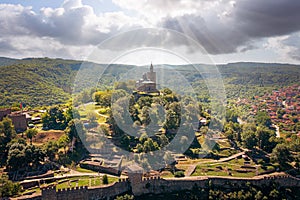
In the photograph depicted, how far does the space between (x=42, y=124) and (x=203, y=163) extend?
20560mm

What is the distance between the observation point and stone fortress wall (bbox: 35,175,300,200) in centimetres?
1842

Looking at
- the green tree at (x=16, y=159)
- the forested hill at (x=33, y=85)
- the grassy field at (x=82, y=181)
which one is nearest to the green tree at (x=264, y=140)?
the grassy field at (x=82, y=181)

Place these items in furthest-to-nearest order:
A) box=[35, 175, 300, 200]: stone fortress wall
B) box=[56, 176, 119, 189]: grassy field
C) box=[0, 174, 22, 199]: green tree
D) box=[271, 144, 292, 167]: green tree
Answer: box=[271, 144, 292, 167]: green tree, box=[56, 176, 119, 189]: grassy field, box=[35, 175, 300, 200]: stone fortress wall, box=[0, 174, 22, 199]: green tree

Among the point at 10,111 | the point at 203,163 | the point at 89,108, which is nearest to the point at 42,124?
the point at 10,111

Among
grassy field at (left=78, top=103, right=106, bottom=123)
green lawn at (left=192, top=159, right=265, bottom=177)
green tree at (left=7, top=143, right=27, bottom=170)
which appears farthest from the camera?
grassy field at (left=78, top=103, right=106, bottom=123)

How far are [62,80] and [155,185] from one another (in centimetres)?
7176

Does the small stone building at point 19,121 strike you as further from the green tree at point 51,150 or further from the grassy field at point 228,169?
the grassy field at point 228,169

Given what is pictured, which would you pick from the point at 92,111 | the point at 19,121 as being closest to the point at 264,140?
the point at 92,111

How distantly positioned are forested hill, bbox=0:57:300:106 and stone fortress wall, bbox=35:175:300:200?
28196 millimetres

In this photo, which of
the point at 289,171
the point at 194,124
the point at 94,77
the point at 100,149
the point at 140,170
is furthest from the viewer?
the point at 94,77

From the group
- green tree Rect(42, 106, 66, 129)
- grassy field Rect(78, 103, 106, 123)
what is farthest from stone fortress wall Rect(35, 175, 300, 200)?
green tree Rect(42, 106, 66, 129)

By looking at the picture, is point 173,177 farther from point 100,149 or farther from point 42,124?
point 42,124

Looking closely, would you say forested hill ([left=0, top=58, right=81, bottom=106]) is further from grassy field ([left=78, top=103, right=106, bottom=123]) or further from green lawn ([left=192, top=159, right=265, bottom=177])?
green lawn ([left=192, top=159, right=265, bottom=177])

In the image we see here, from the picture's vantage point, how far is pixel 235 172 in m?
23.4
